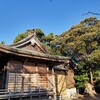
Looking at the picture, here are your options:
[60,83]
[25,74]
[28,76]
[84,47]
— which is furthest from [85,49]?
[25,74]

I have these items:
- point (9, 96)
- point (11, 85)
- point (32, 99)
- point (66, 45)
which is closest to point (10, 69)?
point (11, 85)

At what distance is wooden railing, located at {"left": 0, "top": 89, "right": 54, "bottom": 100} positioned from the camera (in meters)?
10.9

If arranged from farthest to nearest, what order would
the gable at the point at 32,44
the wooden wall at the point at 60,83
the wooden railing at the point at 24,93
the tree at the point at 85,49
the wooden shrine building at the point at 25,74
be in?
the tree at the point at 85,49 → the wooden wall at the point at 60,83 → the gable at the point at 32,44 → the wooden shrine building at the point at 25,74 → the wooden railing at the point at 24,93

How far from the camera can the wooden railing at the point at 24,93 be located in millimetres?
10876

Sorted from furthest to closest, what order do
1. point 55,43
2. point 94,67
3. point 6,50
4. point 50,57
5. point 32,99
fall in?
point 55,43 < point 94,67 < point 50,57 < point 32,99 < point 6,50

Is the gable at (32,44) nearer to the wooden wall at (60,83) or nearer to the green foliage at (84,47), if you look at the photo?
the wooden wall at (60,83)

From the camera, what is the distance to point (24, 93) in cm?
1187

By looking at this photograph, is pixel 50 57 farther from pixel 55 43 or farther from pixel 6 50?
pixel 55 43

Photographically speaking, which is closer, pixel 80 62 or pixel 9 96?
pixel 9 96

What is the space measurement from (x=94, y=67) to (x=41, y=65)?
1566 cm

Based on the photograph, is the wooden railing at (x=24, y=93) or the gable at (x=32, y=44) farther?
the gable at (x=32, y=44)

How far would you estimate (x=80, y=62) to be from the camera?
2778 cm

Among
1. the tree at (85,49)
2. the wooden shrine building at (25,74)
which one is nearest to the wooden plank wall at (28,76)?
the wooden shrine building at (25,74)

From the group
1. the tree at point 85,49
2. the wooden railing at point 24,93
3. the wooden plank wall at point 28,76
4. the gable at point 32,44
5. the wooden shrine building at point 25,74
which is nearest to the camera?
the wooden railing at point 24,93
